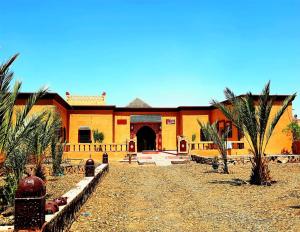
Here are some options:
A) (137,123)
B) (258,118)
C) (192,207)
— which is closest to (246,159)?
(258,118)

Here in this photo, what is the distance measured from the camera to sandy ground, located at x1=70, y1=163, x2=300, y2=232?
20.4ft

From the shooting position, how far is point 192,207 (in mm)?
7836

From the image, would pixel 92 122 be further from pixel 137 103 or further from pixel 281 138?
pixel 281 138

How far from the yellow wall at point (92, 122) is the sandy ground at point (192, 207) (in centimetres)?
1562

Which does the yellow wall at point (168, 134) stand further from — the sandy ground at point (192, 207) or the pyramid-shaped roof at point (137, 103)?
the sandy ground at point (192, 207)

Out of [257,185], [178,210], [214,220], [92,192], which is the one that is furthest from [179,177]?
[214,220]

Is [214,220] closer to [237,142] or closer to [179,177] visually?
[179,177]

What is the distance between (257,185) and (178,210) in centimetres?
463

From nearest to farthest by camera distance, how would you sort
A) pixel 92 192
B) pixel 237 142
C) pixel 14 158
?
pixel 14 158, pixel 92 192, pixel 237 142

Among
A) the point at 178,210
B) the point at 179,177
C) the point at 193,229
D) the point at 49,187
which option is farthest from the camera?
the point at 179,177

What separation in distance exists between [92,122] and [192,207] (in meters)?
20.6

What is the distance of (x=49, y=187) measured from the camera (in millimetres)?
10695

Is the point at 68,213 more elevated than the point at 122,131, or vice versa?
the point at 122,131

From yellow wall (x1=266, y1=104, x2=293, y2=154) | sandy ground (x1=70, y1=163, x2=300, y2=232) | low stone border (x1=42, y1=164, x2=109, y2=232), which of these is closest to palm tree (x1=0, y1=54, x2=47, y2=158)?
low stone border (x1=42, y1=164, x2=109, y2=232)
